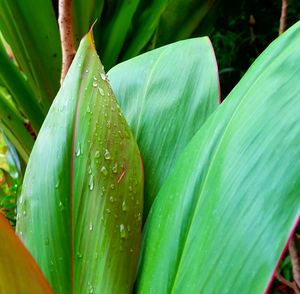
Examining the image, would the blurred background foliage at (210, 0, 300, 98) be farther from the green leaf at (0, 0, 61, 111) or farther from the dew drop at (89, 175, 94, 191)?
the dew drop at (89, 175, 94, 191)

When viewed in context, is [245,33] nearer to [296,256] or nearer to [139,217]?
[296,256]

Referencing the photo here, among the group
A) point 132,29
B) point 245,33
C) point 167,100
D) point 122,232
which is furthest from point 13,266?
→ point 245,33

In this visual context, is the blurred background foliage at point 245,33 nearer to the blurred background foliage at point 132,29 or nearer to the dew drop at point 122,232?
the blurred background foliage at point 132,29

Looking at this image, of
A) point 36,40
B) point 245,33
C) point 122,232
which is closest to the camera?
point 122,232

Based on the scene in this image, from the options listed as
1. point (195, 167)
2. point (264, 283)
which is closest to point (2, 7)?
point (195, 167)

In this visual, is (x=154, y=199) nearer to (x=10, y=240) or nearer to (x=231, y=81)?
(x=10, y=240)

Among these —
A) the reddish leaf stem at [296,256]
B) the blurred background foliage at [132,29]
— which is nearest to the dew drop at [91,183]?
the reddish leaf stem at [296,256]
